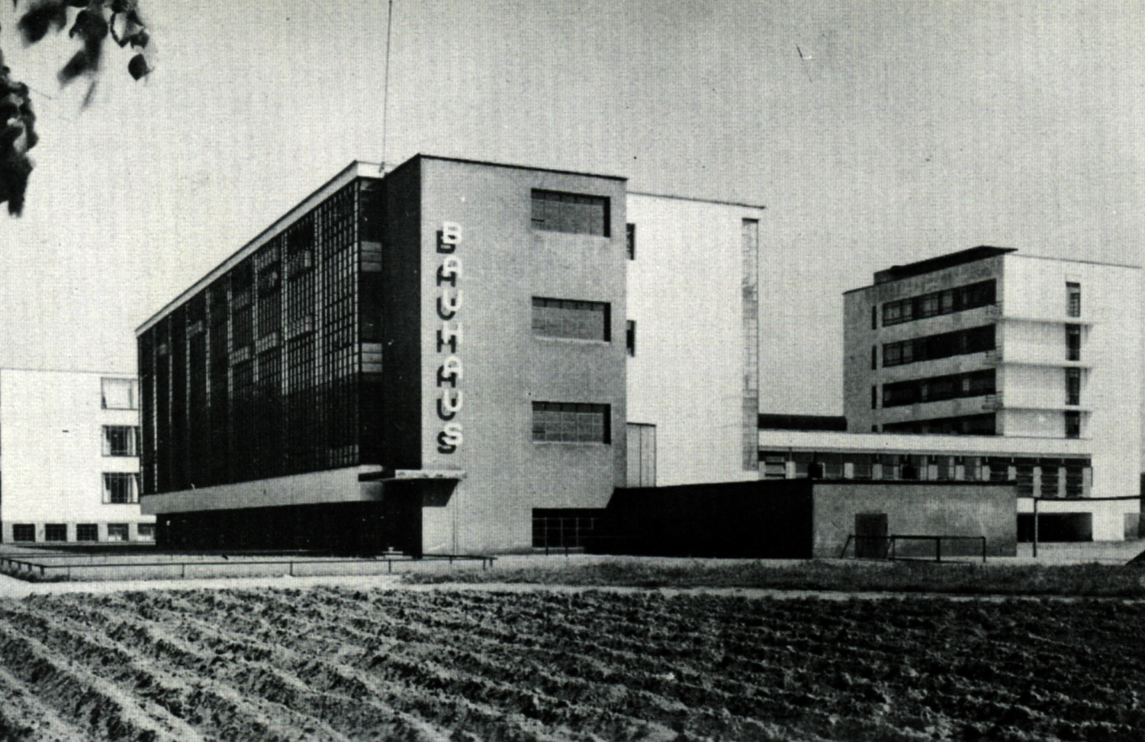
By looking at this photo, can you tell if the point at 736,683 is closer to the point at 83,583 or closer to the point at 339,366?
the point at 83,583

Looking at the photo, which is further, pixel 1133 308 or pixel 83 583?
pixel 1133 308

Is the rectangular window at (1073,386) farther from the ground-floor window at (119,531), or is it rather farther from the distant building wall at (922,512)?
the ground-floor window at (119,531)

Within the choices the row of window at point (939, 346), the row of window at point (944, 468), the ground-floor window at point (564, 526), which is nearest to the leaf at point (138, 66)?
the ground-floor window at point (564, 526)

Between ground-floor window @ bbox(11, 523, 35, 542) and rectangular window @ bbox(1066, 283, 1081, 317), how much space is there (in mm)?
69391

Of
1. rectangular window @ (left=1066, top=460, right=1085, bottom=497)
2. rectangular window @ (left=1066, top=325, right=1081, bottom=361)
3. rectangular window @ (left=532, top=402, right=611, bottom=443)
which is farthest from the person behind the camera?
rectangular window @ (left=1066, top=325, right=1081, bottom=361)

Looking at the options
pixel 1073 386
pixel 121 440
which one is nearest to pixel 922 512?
pixel 1073 386

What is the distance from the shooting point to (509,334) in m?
45.3

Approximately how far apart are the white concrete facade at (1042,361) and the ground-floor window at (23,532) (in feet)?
193

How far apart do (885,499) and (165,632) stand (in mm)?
25802

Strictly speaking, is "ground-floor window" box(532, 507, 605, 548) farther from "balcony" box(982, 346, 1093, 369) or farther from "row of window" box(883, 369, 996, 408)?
"row of window" box(883, 369, 996, 408)

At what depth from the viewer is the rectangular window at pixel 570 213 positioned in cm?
4672

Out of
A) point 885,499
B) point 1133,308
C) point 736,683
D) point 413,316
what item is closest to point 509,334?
point 413,316

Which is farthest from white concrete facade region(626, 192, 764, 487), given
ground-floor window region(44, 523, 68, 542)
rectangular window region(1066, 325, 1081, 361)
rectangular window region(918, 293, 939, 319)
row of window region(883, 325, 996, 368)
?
ground-floor window region(44, 523, 68, 542)

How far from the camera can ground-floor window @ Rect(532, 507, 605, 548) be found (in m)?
45.6
